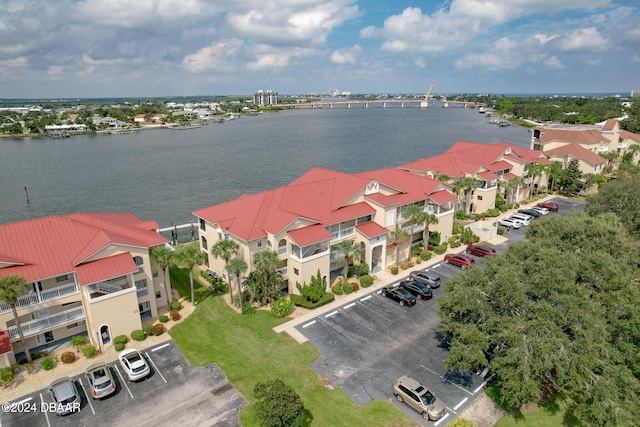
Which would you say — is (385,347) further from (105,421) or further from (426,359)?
(105,421)

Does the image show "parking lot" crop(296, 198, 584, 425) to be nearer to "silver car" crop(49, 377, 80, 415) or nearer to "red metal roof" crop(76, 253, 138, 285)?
"red metal roof" crop(76, 253, 138, 285)

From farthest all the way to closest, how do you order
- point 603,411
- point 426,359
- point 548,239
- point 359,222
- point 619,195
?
→ 1. point 619,195
2. point 359,222
3. point 548,239
4. point 426,359
5. point 603,411

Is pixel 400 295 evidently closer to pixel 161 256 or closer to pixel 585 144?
pixel 161 256

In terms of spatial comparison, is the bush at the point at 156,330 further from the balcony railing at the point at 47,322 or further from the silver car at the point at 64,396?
the silver car at the point at 64,396

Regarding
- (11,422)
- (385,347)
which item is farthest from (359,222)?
(11,422)

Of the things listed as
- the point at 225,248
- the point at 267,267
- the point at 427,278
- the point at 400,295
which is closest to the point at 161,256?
the point at 225,248

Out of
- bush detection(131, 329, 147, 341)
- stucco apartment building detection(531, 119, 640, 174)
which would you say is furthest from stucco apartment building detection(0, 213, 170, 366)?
stucco apartment building detection(531, 119, 640, 174)
